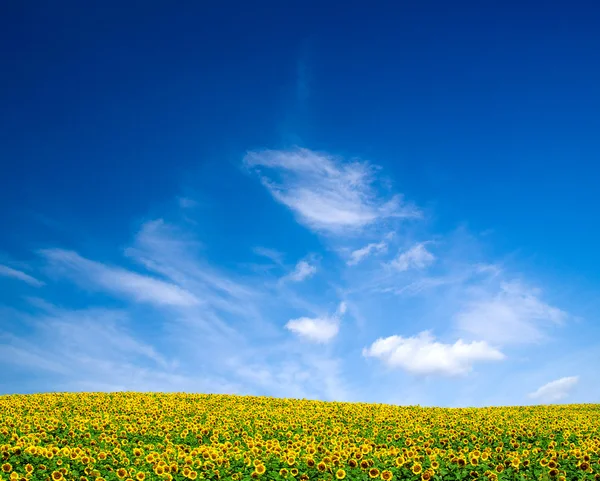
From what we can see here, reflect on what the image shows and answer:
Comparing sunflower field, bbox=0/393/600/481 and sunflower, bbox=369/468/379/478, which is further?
sunflower field, bbox=0/393/600/481

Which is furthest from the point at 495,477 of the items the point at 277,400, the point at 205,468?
the point at 277,400

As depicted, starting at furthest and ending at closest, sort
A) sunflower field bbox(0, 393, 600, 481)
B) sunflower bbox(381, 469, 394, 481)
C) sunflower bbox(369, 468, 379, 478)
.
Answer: sunflower field bbox(0, 393, 600, 481) → sunflower bbox(369, 468, 379, 478) → sunflower bbox(381, 469, 394, 481)

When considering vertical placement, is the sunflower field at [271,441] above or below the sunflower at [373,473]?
above

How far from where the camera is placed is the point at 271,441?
14789 millimetres

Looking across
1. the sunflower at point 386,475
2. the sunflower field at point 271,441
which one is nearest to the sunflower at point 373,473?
the sunflower field at point 271,441

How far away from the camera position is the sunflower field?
1198cm

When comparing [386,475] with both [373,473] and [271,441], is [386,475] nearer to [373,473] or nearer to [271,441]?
[373,473]

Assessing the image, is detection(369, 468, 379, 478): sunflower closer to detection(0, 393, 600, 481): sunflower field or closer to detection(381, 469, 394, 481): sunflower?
detection(0, 393, 600, 481): sunflower field

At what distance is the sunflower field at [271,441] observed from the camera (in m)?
12.0

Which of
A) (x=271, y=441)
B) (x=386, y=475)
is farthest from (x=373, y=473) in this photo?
(x=271, y=441)

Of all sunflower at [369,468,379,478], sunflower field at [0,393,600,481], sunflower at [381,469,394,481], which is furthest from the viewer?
sunflower field at [0,393,600,481]

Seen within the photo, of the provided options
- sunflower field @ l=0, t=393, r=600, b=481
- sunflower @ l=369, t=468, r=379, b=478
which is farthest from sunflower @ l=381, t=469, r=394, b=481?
sunflower @ l=369, t=468, r=379, b=478

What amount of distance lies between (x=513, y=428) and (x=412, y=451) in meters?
9.00

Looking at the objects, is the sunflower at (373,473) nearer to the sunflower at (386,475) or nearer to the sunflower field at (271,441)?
the sunflower field at (271,441)
